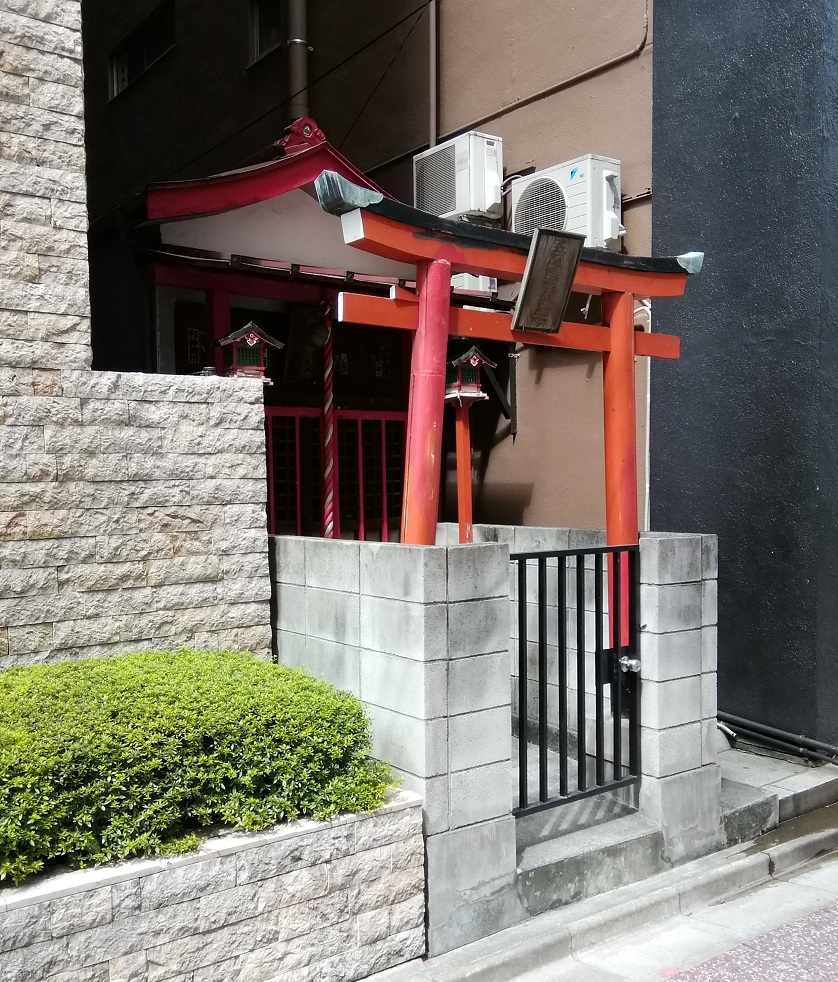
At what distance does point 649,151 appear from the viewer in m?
8.12

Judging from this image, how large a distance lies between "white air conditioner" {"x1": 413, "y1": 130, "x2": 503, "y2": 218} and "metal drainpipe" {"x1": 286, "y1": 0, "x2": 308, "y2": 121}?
2.96 m

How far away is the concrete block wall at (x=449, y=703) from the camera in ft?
14.1

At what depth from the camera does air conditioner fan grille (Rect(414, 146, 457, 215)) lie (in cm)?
938

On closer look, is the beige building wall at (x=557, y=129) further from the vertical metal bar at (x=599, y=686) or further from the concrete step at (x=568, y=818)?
the concrete step at (x=568, y=818)

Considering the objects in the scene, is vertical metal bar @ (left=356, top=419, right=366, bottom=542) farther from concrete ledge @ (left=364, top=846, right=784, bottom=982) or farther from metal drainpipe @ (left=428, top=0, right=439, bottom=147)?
concrete ledge @ (left=364, top=846, right=784, bottom=982)

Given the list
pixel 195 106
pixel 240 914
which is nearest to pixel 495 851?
pixel 240 914

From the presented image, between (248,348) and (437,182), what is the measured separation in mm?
3427

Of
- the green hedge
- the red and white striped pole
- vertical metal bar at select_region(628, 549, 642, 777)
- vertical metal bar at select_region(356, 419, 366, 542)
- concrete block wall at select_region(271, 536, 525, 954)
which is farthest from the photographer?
vertical metal bar at select_region(356, 419, 366, 542)

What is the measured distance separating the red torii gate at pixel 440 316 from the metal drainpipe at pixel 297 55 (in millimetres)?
7495

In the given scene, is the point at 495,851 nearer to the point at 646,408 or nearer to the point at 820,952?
the point at 820,952

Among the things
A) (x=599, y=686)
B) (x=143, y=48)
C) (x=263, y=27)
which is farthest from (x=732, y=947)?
(x=143, y=48)

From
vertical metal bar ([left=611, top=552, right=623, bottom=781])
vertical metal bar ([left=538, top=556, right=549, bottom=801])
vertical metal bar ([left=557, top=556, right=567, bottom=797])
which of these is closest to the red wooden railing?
vertical metal bar ([left=611, top=552, right=623, bottom=781])

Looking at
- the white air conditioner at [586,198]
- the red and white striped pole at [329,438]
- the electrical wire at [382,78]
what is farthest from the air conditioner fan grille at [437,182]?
the red and white striped pole at [329,438]

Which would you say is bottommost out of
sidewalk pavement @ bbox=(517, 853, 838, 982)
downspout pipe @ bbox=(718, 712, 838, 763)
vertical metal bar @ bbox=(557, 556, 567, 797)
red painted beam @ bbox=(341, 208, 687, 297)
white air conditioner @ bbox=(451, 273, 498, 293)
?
sidewalk pavement @ bbox=(517, 853, 838, 982)
